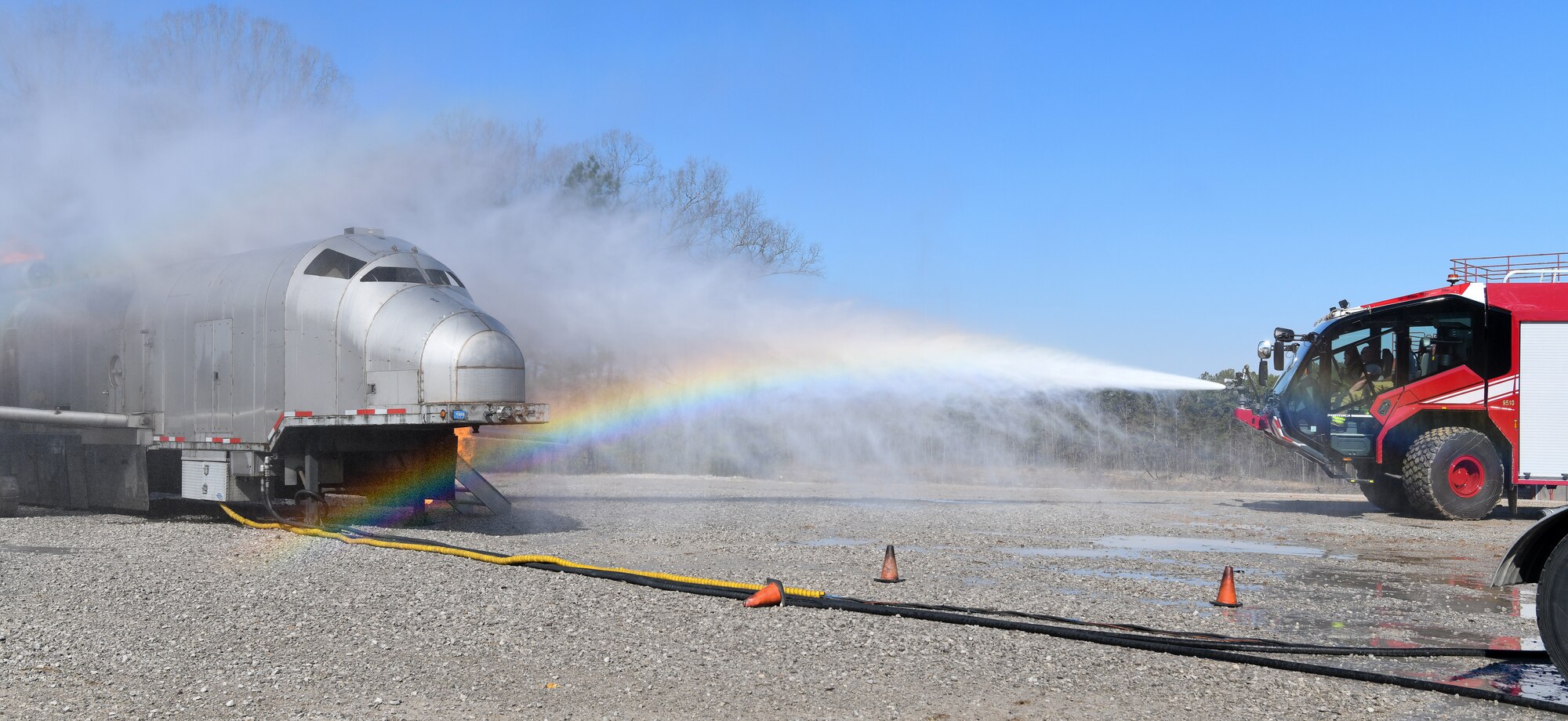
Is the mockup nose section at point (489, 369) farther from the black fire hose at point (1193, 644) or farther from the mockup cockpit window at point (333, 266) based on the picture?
the black fire hose at point (1193, 644)

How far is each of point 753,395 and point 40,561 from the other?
1759 centimetres

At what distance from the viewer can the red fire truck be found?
Answer: 63.2 ft

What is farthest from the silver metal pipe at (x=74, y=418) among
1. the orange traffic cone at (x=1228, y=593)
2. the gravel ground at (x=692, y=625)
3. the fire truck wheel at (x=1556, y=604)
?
the fire truck wheel at (x=1556, y=604)

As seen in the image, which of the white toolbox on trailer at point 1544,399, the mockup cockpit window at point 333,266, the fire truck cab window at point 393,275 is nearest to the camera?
the fire truck cab window at point 393,275

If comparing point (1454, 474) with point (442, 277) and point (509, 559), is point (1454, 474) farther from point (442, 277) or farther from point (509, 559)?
point (442, 277)

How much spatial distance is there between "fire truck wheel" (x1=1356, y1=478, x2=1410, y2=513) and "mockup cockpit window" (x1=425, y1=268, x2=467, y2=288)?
15.8 meters

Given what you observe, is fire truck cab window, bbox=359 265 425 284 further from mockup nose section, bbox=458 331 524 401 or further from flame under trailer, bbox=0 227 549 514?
mockup nose section, bbox=458 331 524 401

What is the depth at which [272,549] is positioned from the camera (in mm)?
12875

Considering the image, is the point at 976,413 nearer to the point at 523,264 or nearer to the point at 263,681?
the point at 523,264

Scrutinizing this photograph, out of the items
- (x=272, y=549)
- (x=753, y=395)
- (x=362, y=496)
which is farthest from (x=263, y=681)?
(x=753, y=395)

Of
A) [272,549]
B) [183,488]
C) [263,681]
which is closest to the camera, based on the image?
[263,681]

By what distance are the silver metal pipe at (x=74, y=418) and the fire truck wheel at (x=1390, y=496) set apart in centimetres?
2010

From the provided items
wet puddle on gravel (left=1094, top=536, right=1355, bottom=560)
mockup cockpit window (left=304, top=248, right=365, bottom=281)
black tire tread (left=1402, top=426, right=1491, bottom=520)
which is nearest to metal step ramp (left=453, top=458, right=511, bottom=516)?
mockup cockpit window (left=304, top=248, right=365, bottom=281)

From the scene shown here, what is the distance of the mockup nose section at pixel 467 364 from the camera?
14430 mm
